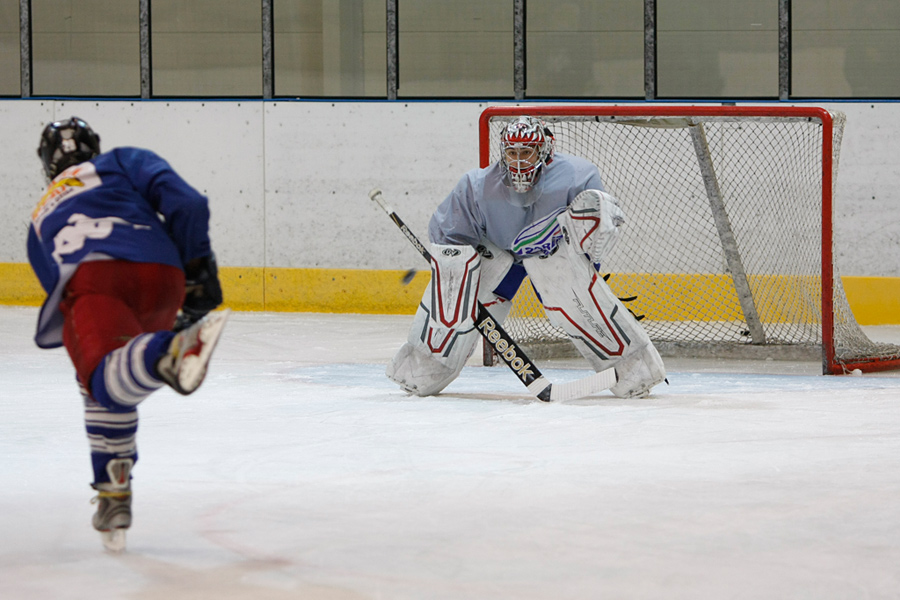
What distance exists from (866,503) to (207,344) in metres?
1.62

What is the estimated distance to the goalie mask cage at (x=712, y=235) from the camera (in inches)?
251

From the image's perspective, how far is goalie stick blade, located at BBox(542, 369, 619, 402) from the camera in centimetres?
459

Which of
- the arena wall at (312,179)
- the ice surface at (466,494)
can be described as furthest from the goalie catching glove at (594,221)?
the arena wall at (312,179)

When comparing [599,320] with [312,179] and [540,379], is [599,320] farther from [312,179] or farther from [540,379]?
[312,179]

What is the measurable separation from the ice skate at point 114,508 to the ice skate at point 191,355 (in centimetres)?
39

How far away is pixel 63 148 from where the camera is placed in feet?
8.52

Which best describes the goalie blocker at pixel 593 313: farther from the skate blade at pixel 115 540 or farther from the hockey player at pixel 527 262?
the skate blade at pixel 115 540

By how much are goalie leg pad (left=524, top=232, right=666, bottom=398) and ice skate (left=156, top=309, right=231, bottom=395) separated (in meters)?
2.63

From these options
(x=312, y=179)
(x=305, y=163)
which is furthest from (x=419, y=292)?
(x=305, y=163)

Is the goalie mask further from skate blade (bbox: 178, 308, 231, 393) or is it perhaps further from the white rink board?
the white rink board

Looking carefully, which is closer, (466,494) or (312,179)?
(466,494)

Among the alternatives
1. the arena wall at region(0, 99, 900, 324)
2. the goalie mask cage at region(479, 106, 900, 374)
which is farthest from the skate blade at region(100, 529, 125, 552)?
the arena wall at region(0, 99, 900, 324)

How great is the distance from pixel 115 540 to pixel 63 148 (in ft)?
2.68

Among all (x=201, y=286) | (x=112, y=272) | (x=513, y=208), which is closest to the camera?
(x=112, y=272)
